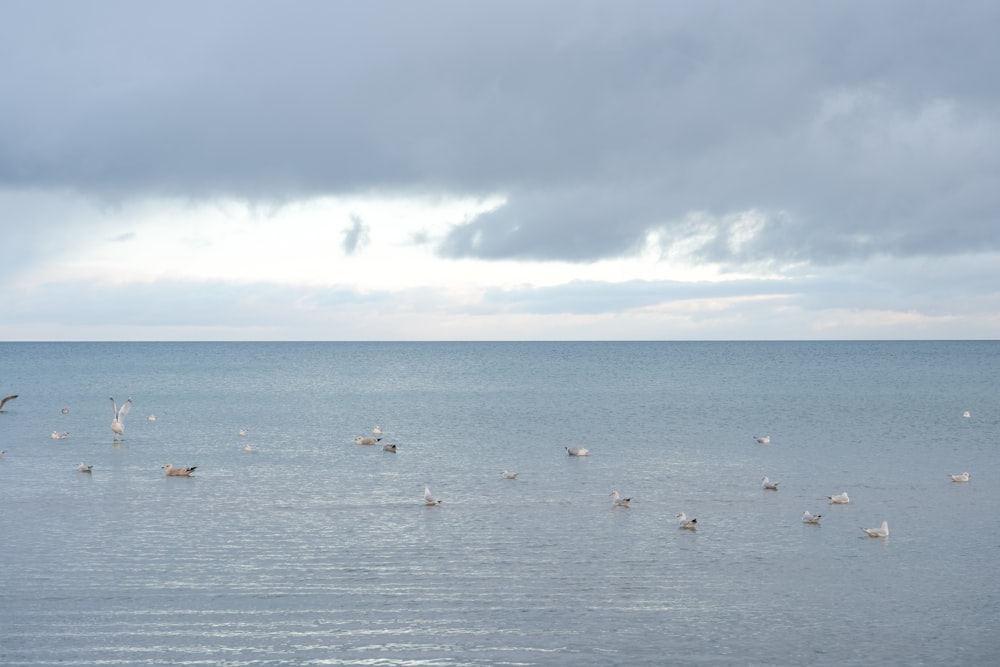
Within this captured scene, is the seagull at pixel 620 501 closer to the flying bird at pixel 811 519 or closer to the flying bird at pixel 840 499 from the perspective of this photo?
the flying bird at pixel 811 519

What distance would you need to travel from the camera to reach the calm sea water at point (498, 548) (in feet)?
66.0

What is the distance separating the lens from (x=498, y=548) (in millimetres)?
27672

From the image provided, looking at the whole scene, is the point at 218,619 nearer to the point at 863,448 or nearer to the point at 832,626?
the point at 832,626

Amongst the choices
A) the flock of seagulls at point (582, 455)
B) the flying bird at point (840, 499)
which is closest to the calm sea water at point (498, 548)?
the flock of seagulls at point (582, 455)

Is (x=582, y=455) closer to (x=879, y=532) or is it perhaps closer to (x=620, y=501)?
(x=620, y=501)

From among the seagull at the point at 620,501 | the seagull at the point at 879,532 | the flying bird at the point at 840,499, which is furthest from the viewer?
the flying bird at the point at 840,499

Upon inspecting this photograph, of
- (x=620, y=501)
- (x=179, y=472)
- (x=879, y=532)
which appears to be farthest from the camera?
(x=179, y=472)

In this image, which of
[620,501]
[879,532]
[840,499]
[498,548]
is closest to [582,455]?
[620,501]

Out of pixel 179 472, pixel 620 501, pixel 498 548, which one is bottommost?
pixel 498 548

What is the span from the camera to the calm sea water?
20.1 m

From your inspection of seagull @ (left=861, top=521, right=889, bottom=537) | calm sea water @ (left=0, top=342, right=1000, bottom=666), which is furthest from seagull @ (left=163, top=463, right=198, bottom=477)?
seagull @ (left=861, top=521, right=889, bottom=537)

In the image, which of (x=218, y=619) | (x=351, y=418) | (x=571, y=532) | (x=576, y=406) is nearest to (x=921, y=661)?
(x=571, y=532)

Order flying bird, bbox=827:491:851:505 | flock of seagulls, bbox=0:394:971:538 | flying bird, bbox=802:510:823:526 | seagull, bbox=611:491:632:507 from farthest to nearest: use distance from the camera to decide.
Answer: flying bird, bbox=827:491:851:505
seagull, bbox=611:491:632:507
flying bird, bbox=802:510:823:526
flock of seagulls, bbox=0:394:971:538

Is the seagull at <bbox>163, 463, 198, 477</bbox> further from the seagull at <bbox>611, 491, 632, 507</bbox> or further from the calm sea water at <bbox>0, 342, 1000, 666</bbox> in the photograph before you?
the seagull at <bbox>611, 491, 632, 507</bbox>
